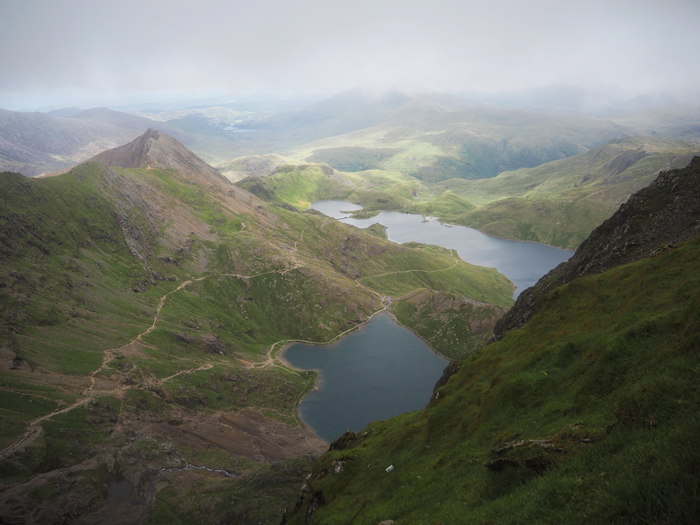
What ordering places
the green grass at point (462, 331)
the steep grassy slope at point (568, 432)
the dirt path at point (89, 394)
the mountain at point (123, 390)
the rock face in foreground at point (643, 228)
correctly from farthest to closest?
the green grass at point (462, 331)
the mountain at point (123, 390)
the dirt path at point (89, 394)
the rock face in foreground at point (643, 228)
the steep grassy slope at point (568, 432)

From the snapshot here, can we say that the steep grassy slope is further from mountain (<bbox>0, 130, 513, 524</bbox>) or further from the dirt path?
the dirt path

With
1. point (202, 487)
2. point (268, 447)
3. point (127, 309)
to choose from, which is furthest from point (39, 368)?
point (268, 447)

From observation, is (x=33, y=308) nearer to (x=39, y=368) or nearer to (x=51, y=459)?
(x=39, y=368)

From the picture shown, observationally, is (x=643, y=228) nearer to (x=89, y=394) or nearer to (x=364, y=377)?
(x=364, y=377)

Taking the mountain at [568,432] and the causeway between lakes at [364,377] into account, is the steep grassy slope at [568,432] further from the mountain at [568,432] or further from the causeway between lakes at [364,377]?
the causeway between lakes at [364,377]

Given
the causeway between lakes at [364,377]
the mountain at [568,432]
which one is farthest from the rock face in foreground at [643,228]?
the causeway between lakes at [364,377]
